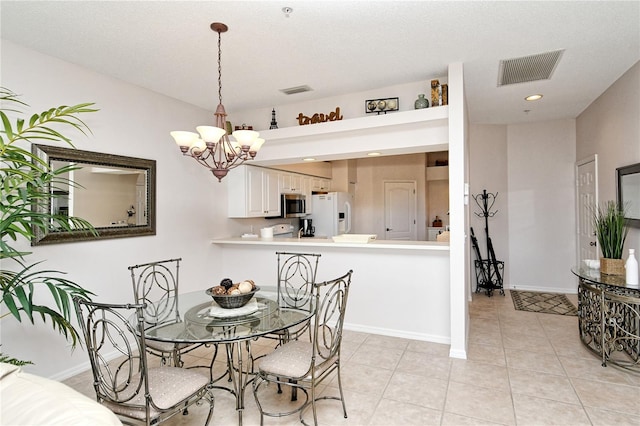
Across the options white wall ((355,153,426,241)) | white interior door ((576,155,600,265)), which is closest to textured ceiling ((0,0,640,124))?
white interior door ((576,155,600,265))

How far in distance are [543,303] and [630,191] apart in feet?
7.06

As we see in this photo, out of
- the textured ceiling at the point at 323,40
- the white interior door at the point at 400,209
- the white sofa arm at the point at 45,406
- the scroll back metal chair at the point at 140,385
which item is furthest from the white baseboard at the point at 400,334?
the white interior door at the point at 400,209

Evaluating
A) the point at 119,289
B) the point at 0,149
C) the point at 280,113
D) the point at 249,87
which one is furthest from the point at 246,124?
the point at 0,149

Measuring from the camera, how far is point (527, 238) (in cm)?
570

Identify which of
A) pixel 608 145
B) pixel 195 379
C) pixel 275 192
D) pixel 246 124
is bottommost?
pixel 195 379

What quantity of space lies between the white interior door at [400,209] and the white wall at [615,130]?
342 cm

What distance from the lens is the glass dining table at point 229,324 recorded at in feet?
6.33

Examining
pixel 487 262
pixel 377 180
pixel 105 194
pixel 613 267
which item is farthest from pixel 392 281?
pixel 377 180

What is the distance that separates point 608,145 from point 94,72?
5.51 m

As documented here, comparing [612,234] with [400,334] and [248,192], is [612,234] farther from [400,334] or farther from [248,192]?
[248,192]

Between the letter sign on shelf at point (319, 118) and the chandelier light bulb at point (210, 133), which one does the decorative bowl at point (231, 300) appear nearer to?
the chandelier light bulb at point (210, 133)

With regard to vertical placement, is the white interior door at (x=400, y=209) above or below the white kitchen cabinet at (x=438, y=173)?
below

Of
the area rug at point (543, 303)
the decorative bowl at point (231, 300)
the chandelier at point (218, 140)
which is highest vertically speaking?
the chandelier at point (218, 140)

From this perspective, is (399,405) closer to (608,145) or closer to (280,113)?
(280,113)
